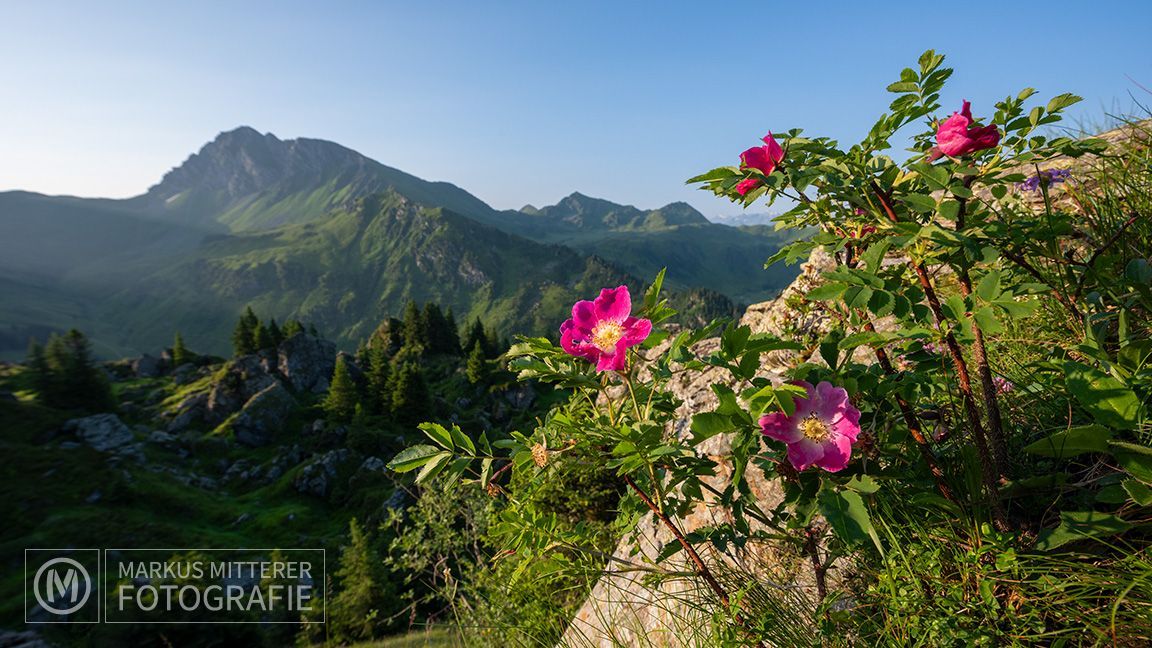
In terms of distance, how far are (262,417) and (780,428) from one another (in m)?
96.6

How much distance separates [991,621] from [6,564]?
7123cm

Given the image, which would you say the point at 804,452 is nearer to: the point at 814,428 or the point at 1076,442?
the point at 814,428

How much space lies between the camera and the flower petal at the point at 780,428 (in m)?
1.64

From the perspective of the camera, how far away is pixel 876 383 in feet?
6.00

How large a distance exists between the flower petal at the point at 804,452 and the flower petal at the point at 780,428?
0.08ft

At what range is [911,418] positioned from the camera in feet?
6.21

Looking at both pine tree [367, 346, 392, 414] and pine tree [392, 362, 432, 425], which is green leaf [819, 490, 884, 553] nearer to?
pine tree [392, 362, 432, 425]

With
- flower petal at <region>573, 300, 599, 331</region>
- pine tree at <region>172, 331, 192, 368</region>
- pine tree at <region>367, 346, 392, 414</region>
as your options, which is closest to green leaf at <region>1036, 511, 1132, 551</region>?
flower petal at <region>573, 300, 599, 331</region>

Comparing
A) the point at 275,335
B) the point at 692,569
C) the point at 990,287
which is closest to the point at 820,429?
the point at 990,287

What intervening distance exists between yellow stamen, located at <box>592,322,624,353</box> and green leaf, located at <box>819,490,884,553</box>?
90cm

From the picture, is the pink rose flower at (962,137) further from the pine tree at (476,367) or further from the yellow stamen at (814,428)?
the pine tree at (476,367)

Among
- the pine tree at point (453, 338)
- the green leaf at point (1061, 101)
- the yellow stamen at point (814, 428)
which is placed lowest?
the pine tree at point (453, 338)

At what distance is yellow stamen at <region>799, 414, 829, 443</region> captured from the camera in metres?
1.66

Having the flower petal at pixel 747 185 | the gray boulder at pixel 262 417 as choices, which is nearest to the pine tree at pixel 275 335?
the gray boulder at pixel 262 417
